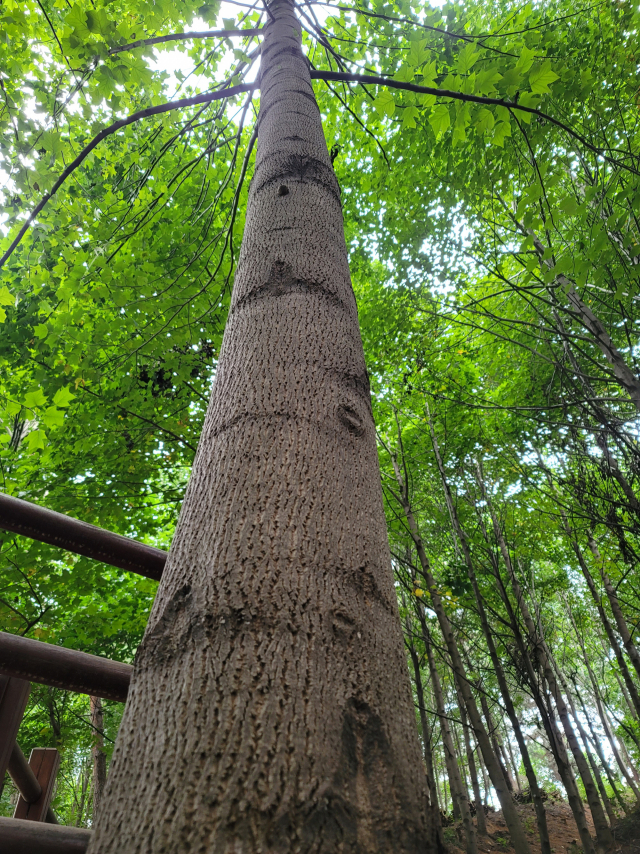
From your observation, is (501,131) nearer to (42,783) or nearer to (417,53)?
(417,53)

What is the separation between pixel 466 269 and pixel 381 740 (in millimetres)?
8215

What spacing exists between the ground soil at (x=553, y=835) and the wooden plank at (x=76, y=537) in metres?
8.00

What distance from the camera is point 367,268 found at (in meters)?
7.54

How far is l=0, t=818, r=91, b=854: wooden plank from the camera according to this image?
0.91 meters

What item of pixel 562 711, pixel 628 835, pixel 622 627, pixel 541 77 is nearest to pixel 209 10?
pixel 541 77

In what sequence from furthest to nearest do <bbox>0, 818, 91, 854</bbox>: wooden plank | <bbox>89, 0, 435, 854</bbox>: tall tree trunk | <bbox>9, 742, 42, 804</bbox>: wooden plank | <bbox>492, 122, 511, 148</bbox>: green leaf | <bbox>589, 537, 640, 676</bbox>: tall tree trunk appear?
1. <bbox>589, 537, 640, 676</bbox>: tall tree trunk
2. <bbox>492, 122, 511, 148</bbox>: green leaf
3. <bbox>9, 742, 42, 804</bbox>: wooden plank
4. <bbox>0, 818, 91, 854</bbox>: wooden plank
5. <bbox>89, 0, 435, 854</bbox>: tall tree trunk

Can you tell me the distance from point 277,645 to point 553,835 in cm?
1524

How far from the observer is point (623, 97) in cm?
521

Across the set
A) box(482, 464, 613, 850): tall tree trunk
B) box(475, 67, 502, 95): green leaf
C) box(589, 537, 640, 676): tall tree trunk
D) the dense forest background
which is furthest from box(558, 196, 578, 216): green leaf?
box(589, 537, 640, 676): tall tree trunk

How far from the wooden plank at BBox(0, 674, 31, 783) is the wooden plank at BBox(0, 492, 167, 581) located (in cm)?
43

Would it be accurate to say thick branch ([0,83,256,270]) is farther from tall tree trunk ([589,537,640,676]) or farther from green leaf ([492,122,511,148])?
tall tree trunk ([589,537,640,676])

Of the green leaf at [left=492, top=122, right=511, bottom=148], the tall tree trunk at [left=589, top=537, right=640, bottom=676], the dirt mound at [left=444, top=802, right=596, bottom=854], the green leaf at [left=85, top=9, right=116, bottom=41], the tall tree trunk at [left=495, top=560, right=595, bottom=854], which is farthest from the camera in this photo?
the dirt mound at [left=444, top=802, right=596, bottom=854]

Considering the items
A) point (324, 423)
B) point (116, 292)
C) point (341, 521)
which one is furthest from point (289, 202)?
point (116, 292)

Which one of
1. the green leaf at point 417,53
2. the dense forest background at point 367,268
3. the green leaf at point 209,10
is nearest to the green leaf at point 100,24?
the dense forest background at point 367,268
